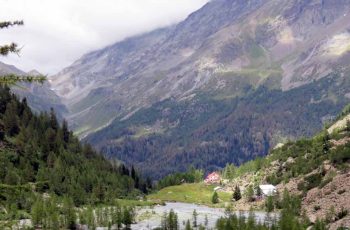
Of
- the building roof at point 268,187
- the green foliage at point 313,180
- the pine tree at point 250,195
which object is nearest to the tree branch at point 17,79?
the green foliage at point 313,180

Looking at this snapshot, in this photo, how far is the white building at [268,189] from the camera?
17215cm

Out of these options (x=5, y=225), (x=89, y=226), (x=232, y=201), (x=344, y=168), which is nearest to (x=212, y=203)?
(x=232, y=201)

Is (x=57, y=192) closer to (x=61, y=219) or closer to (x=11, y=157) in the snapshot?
(x=11, y=157)

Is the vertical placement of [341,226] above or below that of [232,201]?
below

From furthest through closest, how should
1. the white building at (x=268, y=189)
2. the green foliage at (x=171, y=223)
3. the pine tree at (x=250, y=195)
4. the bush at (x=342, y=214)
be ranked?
the pine tree at (x=250, y=195), the white building at (x=268, y=189), the green foliage at (x=171, y=223), the bush at (x=342, y=214)

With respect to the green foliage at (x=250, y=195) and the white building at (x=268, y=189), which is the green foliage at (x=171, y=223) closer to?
the white building at (x=268, y=189)

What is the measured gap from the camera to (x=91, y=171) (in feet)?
653

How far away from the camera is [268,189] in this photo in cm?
17675

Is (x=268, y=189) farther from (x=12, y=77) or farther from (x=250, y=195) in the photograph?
(x=12, y=77)

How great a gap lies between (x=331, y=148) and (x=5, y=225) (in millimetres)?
168778

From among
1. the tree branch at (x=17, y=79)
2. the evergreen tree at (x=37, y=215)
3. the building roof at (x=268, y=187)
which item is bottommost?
the tree branch at (x=17, y=79)

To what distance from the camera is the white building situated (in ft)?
565

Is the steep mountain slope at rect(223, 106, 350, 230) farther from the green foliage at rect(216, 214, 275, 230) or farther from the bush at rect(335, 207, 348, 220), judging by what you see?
the green foliage at rect(216, 214, 275, 230)

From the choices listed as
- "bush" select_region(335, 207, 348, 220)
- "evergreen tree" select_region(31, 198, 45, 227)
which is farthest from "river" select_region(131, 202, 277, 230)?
"evergreen tree" select_region(31, 198, 45, 227)
